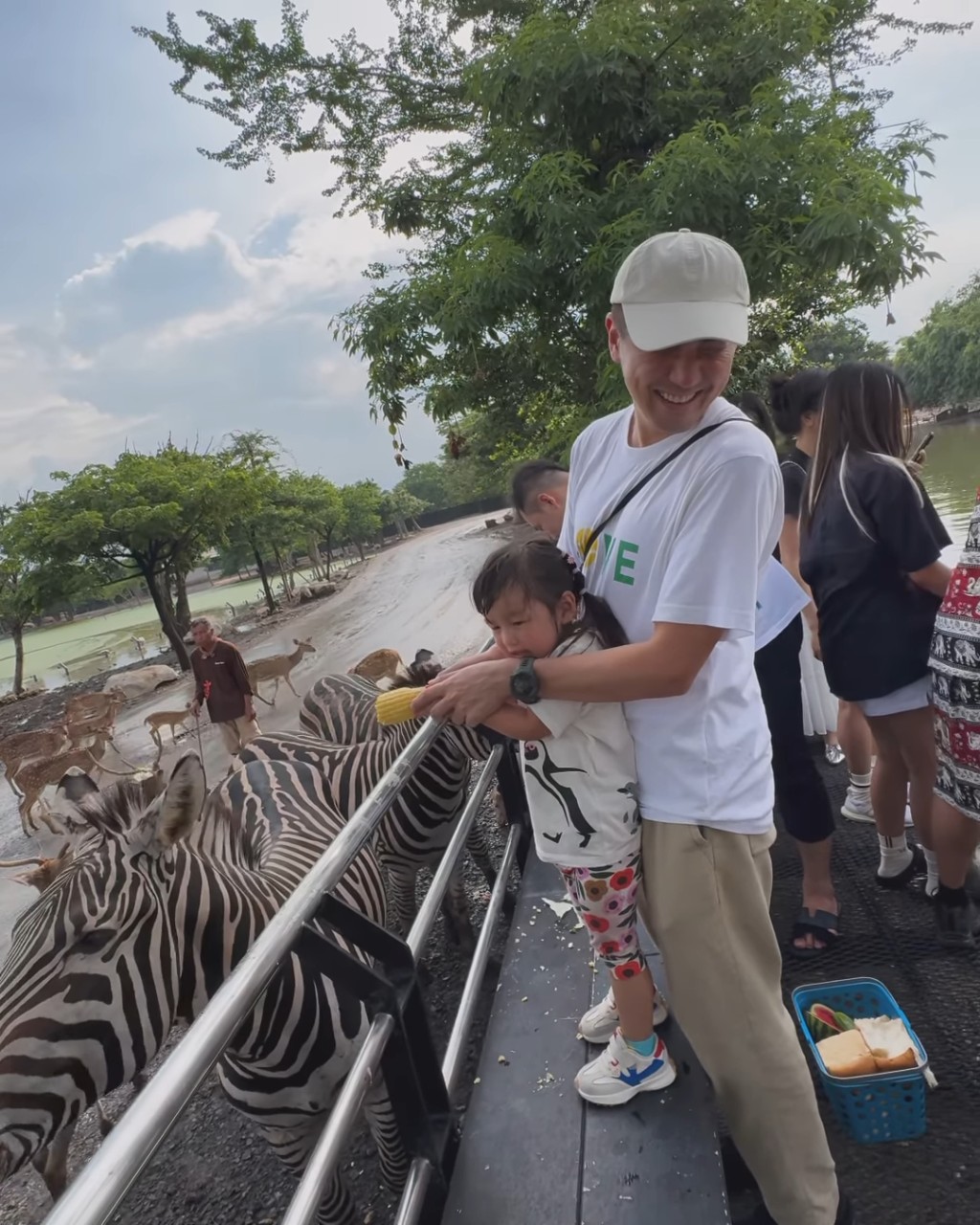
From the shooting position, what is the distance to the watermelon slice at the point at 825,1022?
201 centimetres

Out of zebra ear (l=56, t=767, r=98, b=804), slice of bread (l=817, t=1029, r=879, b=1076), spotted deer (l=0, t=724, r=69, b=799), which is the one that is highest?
zebra ear (l=56, t=767, r=98, b=804)

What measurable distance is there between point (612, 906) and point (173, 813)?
0.91m

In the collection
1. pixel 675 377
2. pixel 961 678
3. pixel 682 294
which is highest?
pixel 682 294

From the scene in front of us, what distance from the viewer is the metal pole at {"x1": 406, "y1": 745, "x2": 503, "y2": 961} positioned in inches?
64.4

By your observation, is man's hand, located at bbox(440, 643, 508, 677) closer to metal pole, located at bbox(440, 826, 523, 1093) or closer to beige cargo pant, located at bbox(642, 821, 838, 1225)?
beige cargo pant, located at bbox(642, 821, 838, 1225)

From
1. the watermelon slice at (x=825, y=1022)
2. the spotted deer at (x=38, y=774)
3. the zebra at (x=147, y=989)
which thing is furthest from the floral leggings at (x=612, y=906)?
the spotted deer at (x=38, y=774)

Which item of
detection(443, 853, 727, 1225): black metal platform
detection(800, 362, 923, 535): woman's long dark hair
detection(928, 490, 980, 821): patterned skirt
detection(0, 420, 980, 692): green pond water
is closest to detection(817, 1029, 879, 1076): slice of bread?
detection(443, 853, 727, 1225): black metal platform

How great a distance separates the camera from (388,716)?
1575 millimetres

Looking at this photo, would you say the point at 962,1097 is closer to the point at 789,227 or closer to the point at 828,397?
the point at 828,397

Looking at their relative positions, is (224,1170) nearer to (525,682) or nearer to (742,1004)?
(742,1004)

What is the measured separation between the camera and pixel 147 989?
149 cm

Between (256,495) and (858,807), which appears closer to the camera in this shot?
(858,807)

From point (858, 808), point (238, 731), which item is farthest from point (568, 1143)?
point (238, 731)

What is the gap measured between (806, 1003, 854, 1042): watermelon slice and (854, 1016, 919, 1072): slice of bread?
68 mm
